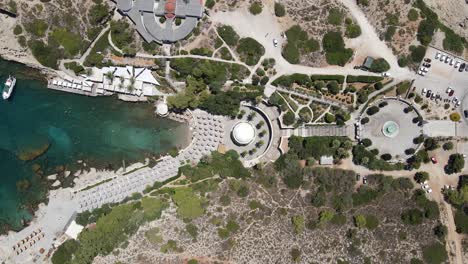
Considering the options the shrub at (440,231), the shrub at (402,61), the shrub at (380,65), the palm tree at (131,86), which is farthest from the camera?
the palm tree at (131,86)

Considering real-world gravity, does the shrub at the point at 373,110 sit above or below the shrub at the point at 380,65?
below

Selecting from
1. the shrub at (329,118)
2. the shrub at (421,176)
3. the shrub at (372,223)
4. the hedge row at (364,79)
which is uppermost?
the hedge row at (364,79)

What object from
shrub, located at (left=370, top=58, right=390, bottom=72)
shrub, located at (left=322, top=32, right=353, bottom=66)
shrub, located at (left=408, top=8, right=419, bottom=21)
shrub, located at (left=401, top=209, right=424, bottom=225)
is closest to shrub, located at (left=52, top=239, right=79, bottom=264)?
shrub, located at (left=322, top=32, right=353, bottom=66)

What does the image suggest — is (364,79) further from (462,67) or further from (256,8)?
(256,8)

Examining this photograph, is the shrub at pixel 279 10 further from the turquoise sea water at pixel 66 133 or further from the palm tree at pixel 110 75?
the palm tree at pixel 110 75

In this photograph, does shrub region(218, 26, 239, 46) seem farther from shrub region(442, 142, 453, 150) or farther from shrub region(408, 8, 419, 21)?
shrub region(442, 142, 453, 150)

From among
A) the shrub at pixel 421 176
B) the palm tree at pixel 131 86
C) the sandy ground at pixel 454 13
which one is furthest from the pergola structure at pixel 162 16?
the shrub at pixel 421 176

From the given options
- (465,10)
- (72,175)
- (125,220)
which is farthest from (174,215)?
(465,10)

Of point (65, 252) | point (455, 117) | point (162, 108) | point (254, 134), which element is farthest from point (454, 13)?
point (65, 252)
